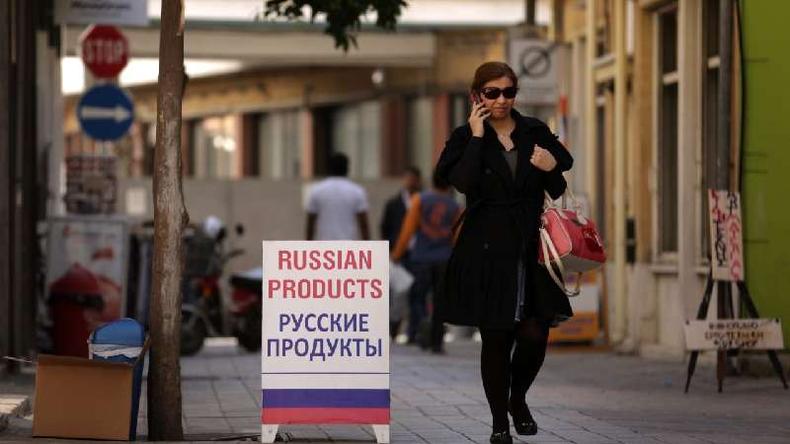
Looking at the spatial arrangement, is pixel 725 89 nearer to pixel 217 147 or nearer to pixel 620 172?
pixel 620 172

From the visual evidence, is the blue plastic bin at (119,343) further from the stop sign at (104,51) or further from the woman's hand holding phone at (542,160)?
the stop sign at (104,51)

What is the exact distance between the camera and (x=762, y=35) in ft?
55.1

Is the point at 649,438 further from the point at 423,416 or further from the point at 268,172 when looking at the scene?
the point at 268,172

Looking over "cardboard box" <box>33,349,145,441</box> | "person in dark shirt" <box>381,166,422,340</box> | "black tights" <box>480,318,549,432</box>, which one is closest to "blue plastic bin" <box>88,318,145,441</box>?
"cardboard box" <box>33,349,145,441</box>

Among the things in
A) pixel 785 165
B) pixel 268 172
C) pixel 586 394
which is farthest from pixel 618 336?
pixel 268 172

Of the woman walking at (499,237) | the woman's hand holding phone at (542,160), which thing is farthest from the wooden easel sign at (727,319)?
the woman's hand holding phone at (542,160)

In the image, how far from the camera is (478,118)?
10617mm

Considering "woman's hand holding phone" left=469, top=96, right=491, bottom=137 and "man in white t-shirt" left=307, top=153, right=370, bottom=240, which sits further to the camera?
"man in white t-shirt" left=307, top=153, right=370, bottom=240

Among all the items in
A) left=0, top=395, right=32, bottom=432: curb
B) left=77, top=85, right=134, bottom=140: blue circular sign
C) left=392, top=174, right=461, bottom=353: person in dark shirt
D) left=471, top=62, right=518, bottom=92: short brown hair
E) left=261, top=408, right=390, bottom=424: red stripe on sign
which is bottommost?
left=0, top=395, right=32, bottom=432: curb

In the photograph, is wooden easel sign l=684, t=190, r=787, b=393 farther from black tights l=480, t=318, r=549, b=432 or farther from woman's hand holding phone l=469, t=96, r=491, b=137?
woman's hand holding phone l=469, t=96, r=491, b=137

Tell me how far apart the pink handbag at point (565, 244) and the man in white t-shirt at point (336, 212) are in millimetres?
10173

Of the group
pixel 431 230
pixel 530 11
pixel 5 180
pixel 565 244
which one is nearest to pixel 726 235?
pixel 5 180

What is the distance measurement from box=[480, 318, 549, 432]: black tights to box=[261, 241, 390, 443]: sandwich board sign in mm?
487

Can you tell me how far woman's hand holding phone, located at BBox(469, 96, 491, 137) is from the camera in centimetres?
1060
